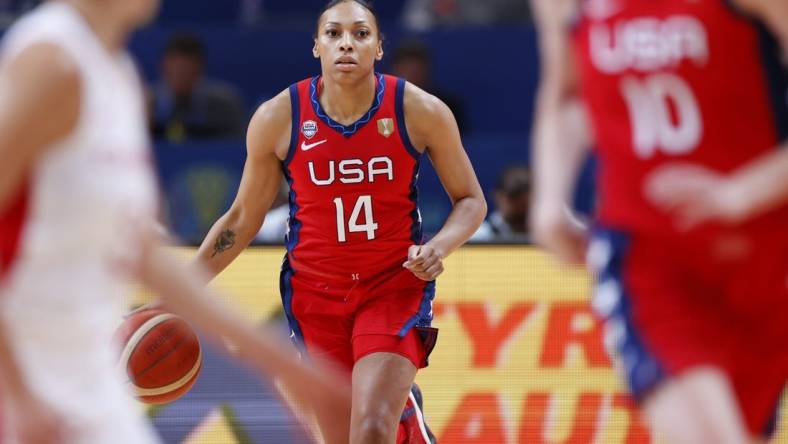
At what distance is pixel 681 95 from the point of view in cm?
340

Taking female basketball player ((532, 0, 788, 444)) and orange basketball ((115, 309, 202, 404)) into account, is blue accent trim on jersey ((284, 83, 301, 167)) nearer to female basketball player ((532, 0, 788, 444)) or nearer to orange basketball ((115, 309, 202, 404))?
orange basketball ((115, 309, 202, 404))

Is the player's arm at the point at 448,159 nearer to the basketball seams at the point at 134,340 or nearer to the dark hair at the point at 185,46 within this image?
the basketball seams at the point at 134,340

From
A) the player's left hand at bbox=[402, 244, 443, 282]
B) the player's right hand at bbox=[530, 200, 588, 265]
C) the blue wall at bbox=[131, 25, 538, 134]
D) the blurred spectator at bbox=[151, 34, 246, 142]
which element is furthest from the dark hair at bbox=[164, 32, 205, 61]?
the player's right hand at bbox=[530, 200, 588, 265]

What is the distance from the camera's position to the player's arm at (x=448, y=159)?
609 centimetres

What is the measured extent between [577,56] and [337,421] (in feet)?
9.16

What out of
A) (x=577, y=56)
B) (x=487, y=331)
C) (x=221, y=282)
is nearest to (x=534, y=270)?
(x=487, y=331)

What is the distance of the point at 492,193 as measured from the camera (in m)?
10.1

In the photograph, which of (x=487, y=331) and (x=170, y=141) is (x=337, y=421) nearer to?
(x=487, y=331)

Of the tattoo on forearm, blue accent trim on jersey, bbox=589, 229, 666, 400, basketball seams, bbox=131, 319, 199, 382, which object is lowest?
basketball seams, bbox=131, 319, 199, 382

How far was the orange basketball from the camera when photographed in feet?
19.1

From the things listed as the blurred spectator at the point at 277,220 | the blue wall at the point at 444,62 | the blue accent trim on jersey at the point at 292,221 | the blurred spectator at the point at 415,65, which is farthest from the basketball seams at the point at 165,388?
the blue wall at the point at 444,62

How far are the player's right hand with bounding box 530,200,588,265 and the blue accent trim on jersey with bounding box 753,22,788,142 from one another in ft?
1.75

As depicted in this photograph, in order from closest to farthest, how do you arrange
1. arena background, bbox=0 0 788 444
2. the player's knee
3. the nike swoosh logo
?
1. the player's knee
2. the nike swoosh logo
3. arena background, bbox=0 0 788 444

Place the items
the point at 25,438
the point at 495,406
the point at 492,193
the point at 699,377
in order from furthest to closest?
the point at 492,193 → the point at 495,406 → the point at 699,377 → the point at 25,438
